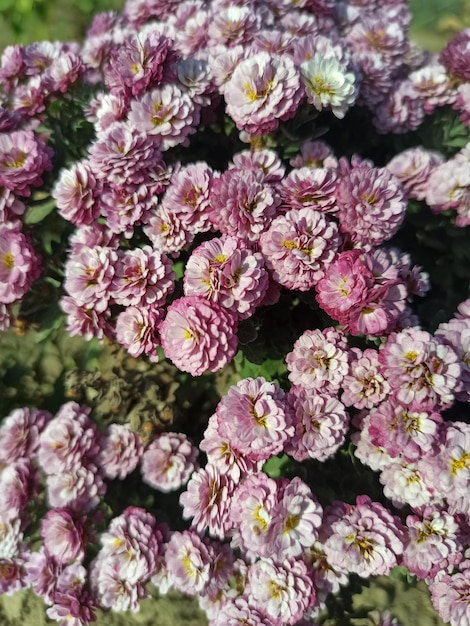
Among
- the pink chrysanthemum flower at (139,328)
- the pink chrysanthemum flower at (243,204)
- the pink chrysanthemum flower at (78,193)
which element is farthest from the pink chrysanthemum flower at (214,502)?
the pink chrysanthemum flower at (78,193)

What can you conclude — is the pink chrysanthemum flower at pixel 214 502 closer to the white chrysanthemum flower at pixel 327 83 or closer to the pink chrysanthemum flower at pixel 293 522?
the pink chrysanthemum flower at pixel 293 522

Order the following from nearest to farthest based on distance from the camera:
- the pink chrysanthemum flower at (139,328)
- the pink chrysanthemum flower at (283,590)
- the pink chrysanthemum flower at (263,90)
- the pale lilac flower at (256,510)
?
the pale lilac flower at (256,510) < the pink chrysanthemum flower at (283,590) < the pink chrysanthemum flower at (139,328) < the pink chrysanthemum flower at (263,90)

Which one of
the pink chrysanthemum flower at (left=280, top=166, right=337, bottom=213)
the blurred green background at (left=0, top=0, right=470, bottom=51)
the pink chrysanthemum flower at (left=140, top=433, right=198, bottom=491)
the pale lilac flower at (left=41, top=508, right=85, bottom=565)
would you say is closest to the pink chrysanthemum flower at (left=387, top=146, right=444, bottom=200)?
the pink chrysanthemum flower at (left=280, top=166, right=337, bottom=213)

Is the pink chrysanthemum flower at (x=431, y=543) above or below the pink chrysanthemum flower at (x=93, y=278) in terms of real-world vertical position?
below

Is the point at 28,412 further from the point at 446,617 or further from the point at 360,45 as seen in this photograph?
the point at 360,45

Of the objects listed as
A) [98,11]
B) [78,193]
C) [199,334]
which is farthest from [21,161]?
[98,11]

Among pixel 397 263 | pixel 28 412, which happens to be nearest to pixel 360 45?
pixel 397 263

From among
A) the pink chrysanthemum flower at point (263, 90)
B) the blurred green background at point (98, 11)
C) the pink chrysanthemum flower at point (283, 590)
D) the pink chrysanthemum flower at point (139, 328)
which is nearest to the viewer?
the pink chrysanthemum flower at point (283, 590)

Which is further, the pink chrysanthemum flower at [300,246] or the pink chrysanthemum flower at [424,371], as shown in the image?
the pink chrysanthemum flower at [300,246]
